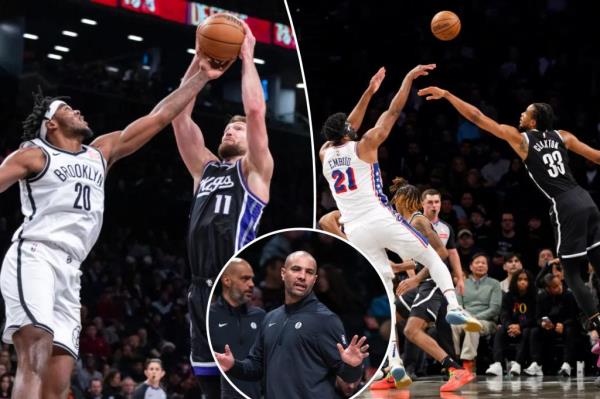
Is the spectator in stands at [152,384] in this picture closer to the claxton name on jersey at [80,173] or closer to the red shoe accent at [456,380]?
the red shoe accent at [456,380]

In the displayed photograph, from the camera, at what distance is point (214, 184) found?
5.93 meters

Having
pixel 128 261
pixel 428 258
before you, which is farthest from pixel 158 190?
pixel 428 258

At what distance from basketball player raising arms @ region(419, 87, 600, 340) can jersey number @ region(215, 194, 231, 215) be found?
246 cm

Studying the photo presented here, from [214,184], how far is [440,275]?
2405 millimetres

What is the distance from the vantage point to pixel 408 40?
16016 millimetres

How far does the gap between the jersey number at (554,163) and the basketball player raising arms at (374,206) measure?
111 centimetres

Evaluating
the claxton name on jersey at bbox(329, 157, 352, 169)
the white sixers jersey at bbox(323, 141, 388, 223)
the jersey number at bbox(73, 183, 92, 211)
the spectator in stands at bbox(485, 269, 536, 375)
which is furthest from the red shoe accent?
the jersey number at bbox(73, 183, 92, 211)

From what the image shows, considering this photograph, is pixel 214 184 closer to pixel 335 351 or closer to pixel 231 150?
pixel 231 150

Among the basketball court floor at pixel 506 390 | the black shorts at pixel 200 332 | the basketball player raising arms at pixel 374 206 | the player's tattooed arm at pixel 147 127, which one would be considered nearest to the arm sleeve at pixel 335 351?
the black shorts at pixel 200 332

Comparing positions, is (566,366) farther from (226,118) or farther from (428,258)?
(226,118)

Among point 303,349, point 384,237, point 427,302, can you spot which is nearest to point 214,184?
point 303,349

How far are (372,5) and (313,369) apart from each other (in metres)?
12.3

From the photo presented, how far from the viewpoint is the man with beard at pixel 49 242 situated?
5105 mm

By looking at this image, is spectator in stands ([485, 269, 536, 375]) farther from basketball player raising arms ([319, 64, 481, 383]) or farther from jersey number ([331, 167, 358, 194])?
jersey number ([331, 167, 358, 194])
